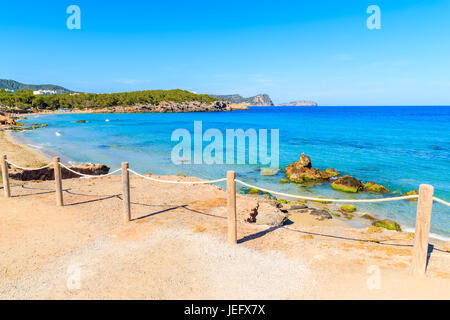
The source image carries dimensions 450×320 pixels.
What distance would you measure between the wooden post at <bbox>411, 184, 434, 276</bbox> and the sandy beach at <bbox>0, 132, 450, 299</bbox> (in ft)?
0.69

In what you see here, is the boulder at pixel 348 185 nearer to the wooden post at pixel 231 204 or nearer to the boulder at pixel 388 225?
the boulder at pixel 388 225

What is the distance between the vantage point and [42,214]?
26.7 feet

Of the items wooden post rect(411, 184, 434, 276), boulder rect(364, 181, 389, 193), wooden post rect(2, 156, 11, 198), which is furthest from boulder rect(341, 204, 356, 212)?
wooden post rect(2, 156, 11, 198)

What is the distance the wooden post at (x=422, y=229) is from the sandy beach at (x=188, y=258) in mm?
211

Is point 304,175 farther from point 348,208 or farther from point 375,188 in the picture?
point 348,208

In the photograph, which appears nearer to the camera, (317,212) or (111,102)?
(317,212)

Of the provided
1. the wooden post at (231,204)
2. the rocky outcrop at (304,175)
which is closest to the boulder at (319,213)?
the wooden post at (231,204)

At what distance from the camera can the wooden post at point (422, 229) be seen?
470 centimetres

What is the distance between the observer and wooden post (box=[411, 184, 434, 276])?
15.4 ft

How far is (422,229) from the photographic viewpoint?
15.7 ft

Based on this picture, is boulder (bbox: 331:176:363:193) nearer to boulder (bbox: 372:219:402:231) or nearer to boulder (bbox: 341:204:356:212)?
boulder (bbox: 341:204:356:212)

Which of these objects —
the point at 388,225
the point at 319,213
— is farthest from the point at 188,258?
the point at 388,225

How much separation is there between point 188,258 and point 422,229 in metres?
4.14
